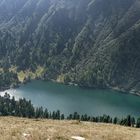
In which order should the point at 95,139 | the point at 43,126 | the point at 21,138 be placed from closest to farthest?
the point at 21,138
the point at 95,139
the point at 43,126

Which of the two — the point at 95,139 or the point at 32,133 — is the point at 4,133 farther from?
the point at 95,139

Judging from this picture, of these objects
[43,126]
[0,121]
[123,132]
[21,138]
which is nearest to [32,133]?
[21,138]

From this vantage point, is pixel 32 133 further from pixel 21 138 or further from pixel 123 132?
pixel 123 132

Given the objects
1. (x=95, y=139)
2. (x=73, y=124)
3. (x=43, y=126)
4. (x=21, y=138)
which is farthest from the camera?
(x=73, y=124)

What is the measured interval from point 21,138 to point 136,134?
18.0m

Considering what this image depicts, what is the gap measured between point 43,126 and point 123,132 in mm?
11517

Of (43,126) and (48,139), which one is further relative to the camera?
(43,126)

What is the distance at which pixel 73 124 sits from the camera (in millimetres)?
54812

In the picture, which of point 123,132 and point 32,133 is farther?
point 123,132

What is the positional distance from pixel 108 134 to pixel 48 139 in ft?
31.4

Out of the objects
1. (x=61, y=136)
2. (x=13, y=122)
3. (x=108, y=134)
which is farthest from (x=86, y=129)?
(x=13, y=122)

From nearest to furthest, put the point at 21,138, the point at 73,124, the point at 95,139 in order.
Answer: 1. the point at 21,138
2. the point at 95,139
3. the point at 73,124

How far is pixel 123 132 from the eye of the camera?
5072 cm

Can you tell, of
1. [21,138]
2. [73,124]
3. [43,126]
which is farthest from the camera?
[73,124]
